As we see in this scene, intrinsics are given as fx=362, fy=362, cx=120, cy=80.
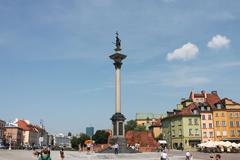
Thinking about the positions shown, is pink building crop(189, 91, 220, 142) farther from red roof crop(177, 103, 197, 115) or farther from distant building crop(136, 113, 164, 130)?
distant building crop(136, 113, 164, 130)

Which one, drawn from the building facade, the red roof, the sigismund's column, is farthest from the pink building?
the sigismund's column

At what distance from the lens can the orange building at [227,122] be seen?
291ft

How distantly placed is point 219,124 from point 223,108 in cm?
410

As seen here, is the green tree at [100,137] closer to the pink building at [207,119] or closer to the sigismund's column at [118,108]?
the pink building at [207,119]

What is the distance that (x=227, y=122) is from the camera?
292ft

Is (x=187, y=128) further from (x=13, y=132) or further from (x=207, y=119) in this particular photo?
(x=13, y=132)

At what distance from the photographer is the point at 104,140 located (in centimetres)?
11650

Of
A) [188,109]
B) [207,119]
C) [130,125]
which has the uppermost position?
[188,109]

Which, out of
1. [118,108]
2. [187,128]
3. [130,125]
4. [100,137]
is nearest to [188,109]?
[187,128]

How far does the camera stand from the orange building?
88750 millimetres

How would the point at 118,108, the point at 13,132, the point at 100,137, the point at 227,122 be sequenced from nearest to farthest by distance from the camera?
the point at 118,108
the point at 227,122
the point at 100,137
the point at 13,132

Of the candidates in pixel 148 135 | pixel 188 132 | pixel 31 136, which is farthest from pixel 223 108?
pixel 31 136

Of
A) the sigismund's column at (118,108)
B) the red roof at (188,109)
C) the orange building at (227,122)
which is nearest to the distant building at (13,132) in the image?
the red roof at (188,109)

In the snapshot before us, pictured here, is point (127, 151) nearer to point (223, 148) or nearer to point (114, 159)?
point (114, 159)
